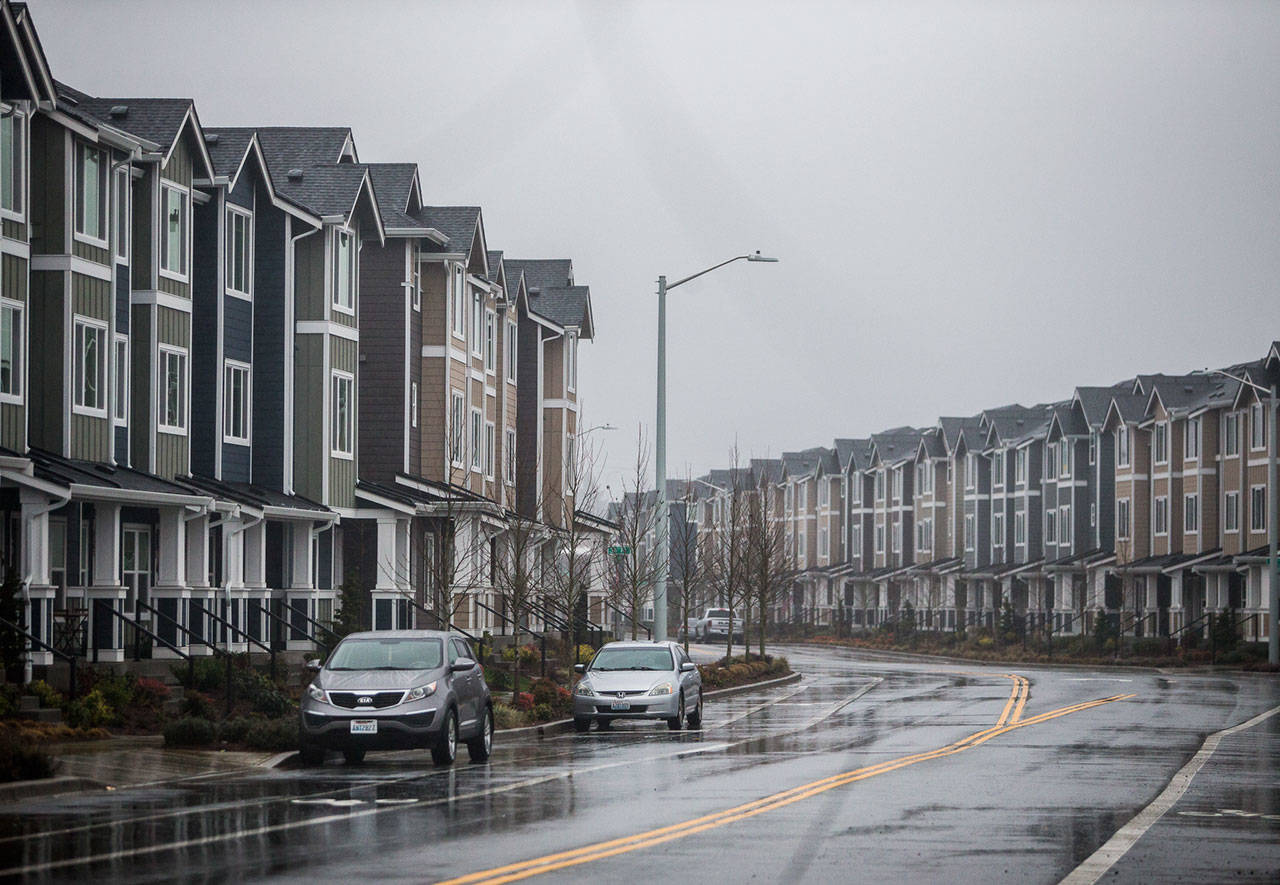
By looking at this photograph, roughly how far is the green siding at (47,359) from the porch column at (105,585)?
149 centimetres

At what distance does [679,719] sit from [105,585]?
950 cm

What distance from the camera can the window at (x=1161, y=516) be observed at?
76.2 meters

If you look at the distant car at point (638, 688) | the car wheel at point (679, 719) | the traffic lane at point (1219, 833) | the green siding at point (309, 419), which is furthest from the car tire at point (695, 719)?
the green siding at point (309, 419)

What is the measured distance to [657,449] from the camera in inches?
1539

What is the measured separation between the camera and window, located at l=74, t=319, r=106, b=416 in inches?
1200

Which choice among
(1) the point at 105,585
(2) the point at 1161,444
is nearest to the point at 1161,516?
(2) the point at 1161,444

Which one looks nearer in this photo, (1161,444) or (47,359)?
(47,359)

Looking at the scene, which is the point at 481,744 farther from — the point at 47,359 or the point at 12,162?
the point at 12,162

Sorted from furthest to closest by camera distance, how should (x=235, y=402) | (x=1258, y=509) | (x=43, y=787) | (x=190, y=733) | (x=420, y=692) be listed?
(x=1258, y=509), (x=235, y=402), (x=190, y=733), (x=420, y=692), (x=43, y=787)

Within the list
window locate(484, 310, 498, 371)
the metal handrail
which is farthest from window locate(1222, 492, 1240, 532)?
the metal handrail

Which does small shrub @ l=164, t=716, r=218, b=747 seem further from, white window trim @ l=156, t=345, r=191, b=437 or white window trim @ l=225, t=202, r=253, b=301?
white window trim @ l=225, t=202, r=253, b=301

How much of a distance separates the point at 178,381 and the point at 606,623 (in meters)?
42.6

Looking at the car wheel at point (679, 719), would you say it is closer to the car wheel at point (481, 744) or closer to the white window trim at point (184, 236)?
the car wheel at point (481, 744)

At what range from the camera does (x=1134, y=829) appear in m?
16.0
